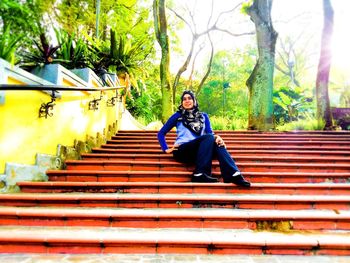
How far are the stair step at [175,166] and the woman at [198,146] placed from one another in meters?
0.22

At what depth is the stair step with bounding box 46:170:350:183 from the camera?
4684 mm

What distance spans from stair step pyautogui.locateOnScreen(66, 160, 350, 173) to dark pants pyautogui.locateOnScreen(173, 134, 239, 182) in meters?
0.37

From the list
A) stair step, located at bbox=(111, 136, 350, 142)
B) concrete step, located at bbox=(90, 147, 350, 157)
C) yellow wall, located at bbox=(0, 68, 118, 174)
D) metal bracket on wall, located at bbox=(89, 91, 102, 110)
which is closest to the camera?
yellow wall, located at bbox=(0, 68, 118, 174)

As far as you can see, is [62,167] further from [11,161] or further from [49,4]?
[49,4]

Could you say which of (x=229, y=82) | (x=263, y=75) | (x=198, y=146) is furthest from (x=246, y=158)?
(x=229, y=82)

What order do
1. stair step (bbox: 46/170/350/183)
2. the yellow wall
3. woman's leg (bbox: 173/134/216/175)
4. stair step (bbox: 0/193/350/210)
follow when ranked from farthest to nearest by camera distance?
stair step (bbox: 46/170/350/183)
woman's leg (bbox: 173/134/216/175)
the yellow wall
stair step (bbox: 0/193/350/210)

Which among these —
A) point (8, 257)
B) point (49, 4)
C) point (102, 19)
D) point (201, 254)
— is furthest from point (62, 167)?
point (49, 4)

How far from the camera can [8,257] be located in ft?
9.05

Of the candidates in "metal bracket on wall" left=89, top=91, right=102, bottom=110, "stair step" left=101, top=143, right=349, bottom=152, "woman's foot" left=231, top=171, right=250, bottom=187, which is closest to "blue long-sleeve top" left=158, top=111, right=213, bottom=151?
"woman's foot" left=231, top=171, right=250, bottom=187

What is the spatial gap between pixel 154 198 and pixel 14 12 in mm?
12615

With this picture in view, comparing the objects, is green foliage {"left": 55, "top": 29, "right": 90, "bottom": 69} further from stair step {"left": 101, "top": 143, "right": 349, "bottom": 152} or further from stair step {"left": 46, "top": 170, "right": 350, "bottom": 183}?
stair step {"left": 46, "top": 170, "right": 350, "bottom": 183}

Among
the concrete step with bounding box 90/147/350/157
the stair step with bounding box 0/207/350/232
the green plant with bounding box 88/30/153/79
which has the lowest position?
the stair step with bounding box 0/207/350/232

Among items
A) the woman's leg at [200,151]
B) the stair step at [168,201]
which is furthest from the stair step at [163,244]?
the woman's leg at [200,151]

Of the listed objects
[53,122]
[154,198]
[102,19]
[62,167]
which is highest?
[102,19]
